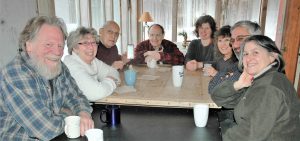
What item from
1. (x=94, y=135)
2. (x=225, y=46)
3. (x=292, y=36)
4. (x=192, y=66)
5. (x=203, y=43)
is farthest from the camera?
(x=292, y=36)

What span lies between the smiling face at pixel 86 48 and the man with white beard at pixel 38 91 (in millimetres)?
222

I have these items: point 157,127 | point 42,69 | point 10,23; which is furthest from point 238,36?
point 10,23

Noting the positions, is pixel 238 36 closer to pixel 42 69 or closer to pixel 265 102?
pixel 265 102

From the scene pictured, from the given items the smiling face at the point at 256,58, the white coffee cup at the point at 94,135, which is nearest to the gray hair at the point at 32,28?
the white coffee cup at the point at 94,135

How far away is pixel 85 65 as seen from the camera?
5.44 feet

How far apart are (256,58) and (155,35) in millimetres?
1798

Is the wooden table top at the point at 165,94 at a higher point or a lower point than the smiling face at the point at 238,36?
lower

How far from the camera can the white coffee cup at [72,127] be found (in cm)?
114

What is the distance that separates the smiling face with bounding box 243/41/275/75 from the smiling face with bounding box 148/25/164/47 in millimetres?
1732

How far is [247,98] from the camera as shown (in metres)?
1.13

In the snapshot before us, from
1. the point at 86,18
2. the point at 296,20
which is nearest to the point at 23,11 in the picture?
the point at 86,18

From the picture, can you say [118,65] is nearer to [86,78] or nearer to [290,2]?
[86,78]

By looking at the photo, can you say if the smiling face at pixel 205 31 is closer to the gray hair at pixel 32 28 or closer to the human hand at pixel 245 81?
the human hand at pixel 245 81

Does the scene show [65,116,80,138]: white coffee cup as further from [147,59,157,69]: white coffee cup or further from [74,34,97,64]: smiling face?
[147,59,157,69]: white coffee cup
